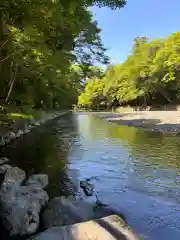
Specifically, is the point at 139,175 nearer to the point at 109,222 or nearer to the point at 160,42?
the point at 109,222

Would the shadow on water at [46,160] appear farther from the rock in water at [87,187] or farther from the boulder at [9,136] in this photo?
the boulder at [9,136]

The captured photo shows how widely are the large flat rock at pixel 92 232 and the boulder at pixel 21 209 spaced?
1112 mm

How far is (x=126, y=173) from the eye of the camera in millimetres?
10477

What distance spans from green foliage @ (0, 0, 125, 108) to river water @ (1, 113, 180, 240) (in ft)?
14.0

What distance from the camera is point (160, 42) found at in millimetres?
47156

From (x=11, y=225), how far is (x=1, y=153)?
9598 millimetres

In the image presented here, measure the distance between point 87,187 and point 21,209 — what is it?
→ 9.31 feet

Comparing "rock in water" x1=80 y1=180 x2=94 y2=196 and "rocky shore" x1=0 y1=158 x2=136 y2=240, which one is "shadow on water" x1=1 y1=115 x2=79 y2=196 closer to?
"rock in water" x1=80 y1=180 x2=94 y2=196

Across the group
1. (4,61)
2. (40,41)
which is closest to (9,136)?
(4,61)

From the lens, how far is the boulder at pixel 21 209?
5973 millimetres

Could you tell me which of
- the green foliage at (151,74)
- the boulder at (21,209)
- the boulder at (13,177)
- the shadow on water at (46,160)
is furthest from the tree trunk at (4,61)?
the green foliage at (151,74)

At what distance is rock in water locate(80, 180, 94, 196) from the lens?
834cm

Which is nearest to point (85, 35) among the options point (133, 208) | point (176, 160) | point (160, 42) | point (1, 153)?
point (1, 153)

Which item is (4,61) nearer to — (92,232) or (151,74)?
(92,232)
